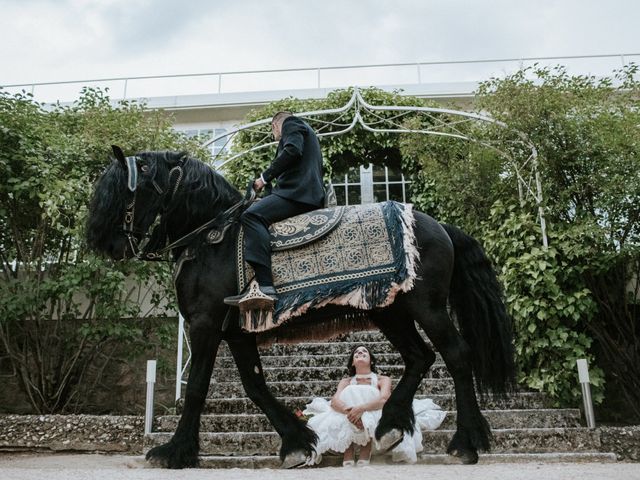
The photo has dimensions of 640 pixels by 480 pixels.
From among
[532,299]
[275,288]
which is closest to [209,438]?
[275,288]

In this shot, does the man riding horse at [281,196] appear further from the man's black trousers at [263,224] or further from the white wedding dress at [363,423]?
the white wedding dress at [363,423]

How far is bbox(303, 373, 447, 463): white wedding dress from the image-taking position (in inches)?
152

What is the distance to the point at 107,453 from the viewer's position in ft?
18.2

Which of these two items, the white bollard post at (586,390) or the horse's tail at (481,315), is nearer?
the horse's tail at (481,315)

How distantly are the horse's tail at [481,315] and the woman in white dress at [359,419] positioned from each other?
697 mm

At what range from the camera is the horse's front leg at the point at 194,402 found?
3.14 meters

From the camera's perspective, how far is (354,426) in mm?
4152

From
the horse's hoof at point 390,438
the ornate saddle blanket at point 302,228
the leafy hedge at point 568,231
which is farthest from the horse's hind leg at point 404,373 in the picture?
the leafy hedge at point 568,231

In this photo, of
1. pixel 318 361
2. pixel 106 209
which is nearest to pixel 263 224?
pixel 106 209

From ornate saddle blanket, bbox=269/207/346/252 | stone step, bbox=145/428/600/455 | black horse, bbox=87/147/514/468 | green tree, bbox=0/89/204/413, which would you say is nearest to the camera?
black horse, bbox=87/147/514/468

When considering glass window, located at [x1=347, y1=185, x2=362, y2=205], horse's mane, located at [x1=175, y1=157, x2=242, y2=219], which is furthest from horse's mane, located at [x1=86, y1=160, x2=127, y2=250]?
glass window, located at [x1=347, y1=185, x2=362, y2=205]

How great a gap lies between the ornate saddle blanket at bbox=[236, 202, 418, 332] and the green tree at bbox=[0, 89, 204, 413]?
141 inches

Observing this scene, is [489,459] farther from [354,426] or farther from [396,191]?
[396,191]

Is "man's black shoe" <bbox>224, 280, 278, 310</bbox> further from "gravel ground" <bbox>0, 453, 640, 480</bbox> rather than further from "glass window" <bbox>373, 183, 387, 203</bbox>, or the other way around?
"glass window" <bbox>373, 183, 387, 203</bbox>
